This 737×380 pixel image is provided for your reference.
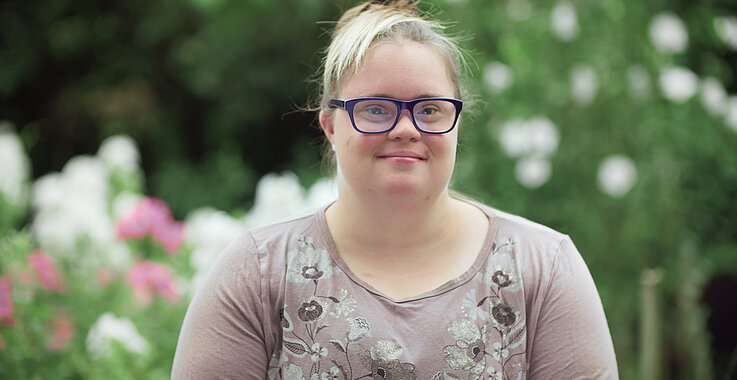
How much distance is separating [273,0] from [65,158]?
8.62 ft

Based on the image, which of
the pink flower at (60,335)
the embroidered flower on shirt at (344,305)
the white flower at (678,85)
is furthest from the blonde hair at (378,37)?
the white flower at (678,85)

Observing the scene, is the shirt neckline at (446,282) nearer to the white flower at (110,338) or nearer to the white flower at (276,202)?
the white flower at (110,338)

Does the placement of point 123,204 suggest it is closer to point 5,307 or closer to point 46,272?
point 46,272

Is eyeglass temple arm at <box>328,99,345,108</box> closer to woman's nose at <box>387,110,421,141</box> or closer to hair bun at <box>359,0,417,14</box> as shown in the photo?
woman's nose at <box>387,110,421,141</box>

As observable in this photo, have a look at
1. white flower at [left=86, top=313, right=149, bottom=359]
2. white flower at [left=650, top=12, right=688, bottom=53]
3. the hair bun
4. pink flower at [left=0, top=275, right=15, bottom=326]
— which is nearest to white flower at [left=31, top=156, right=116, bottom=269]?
pink flower at [left=0, top=275, right=15, bottom=326]

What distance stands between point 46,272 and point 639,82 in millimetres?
2898

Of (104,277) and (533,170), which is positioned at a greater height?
(533,170)

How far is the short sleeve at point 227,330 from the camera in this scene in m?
1.24

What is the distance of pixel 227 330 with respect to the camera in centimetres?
125

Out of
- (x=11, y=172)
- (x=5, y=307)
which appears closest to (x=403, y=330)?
(x=5, y=307)

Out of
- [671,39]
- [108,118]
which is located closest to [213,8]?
[108,118]

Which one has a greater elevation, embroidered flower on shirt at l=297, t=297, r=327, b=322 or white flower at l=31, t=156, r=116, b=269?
embroidered flower on shirt at l=297, t=297, r=327, b=322

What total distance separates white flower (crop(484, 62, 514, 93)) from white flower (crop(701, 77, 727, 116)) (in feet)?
3.06

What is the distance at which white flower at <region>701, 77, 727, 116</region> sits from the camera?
10.7 feet
